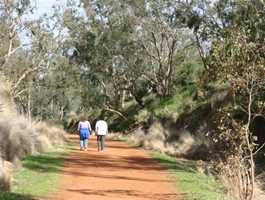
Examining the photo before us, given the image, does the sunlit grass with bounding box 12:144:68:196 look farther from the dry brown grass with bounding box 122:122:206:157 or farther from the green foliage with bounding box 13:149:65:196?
the dry brown grass with bounding box 122:122:206:157

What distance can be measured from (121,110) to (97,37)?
14.6 metres

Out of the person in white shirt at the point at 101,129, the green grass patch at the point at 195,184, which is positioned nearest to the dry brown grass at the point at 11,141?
the person in white shirt at the point at 101,129

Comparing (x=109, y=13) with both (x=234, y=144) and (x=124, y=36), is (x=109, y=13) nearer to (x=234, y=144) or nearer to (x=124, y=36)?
(x=124, y=36)

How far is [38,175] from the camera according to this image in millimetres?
19484

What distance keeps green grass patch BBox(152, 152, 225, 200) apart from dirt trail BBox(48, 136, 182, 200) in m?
0.32

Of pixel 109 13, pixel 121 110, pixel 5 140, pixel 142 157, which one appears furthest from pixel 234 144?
pixel 121 110

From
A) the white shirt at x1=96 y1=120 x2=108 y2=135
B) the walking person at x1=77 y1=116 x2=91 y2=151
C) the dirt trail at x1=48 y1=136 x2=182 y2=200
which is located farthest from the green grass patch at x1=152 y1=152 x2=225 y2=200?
the walking person at x1=77 y1=116 x2=91 y2=151

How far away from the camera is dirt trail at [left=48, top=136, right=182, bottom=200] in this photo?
16328mm

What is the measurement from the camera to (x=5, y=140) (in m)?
21.3

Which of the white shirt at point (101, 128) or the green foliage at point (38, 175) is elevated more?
the white shirt at point (101, 128)

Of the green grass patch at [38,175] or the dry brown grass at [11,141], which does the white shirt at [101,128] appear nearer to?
the dry brown grass at [11,141]

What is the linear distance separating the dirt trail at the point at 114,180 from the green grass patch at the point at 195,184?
32 cm

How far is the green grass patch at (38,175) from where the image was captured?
53.4 ft

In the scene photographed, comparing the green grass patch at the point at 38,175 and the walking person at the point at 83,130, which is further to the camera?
the walking person at the point at 83,130
